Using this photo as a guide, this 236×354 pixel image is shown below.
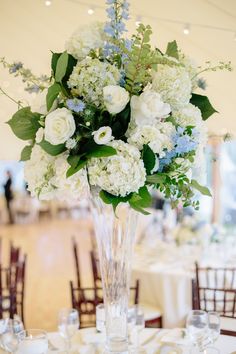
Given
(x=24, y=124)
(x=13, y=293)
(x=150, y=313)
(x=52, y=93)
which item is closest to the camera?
(x=52, y=93)

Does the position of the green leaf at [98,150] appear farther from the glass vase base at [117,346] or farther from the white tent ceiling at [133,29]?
the white tent ceiling at [133,29]

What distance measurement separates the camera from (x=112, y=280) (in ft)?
6.73

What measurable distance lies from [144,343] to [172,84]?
1.40 m

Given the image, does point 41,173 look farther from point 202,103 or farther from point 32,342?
point 32,342

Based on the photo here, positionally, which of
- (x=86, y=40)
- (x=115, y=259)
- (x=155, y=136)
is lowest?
(x=115, y=259)

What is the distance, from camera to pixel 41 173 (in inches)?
73.2

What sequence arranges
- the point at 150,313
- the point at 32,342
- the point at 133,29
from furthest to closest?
the point at 150,313
the point at 133,29
the point at 32,342

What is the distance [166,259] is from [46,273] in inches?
117

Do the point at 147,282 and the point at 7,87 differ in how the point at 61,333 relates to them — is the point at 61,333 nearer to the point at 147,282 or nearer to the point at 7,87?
the point at 7,87

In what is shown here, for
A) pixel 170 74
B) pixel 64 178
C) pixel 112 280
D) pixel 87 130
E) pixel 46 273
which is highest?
pixel 170 74

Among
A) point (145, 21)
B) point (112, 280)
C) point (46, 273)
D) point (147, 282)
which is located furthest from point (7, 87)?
point (46, 273)

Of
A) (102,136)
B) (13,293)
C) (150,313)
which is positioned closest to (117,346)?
(102,136)

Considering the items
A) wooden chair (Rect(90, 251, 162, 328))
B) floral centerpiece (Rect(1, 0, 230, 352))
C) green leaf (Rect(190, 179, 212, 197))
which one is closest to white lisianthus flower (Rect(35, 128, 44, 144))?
floral centerpiece (Rect(1, 0, 230, 352))

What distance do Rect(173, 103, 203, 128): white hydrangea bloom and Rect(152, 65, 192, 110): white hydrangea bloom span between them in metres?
0.04
